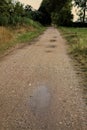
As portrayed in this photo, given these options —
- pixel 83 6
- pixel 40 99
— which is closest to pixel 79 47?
A: pixel 40 99

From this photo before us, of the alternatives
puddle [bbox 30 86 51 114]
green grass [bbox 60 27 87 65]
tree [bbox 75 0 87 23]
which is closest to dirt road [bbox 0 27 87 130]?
puddle [bbox 30 86 51 114]

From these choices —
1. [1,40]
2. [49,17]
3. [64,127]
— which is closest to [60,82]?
[64,127]

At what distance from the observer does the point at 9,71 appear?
11.3 m

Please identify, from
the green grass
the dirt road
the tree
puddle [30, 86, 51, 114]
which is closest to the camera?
the dirt road

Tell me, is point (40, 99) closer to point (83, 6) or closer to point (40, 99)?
point (40, 99)

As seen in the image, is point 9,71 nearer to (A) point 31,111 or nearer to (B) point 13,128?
(A) point 31,111

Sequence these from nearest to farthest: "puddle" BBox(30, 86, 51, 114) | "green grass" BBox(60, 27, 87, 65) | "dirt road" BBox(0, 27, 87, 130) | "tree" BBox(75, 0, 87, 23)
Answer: "dirt road" BBox(0, 27, 87, 130)
"puddle" BBox(30, 86, 51, 114)
"green grass" BBox(60, 27, 87, 65)
"tree" BBox(75, 0, 87, 23)

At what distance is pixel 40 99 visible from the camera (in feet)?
25.1

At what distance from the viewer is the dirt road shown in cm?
604

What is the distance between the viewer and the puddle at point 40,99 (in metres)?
6.92

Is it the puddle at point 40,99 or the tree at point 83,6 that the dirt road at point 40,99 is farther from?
the tree at point 83,6

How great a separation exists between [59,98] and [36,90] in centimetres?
99

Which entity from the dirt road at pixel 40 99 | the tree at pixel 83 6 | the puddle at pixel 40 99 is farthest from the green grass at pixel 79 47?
the tree at pixel 83 6

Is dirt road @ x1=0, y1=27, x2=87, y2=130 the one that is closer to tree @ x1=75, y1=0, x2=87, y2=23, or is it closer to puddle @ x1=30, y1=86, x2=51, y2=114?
puddle @ x1=30, y1=86, x2=51, y2=114
